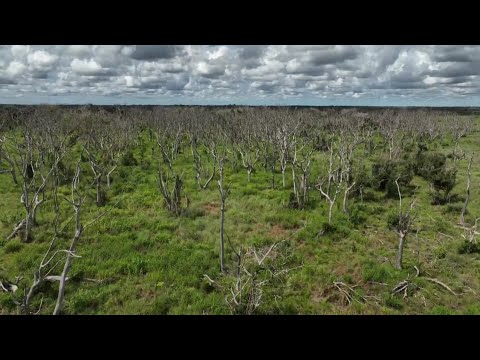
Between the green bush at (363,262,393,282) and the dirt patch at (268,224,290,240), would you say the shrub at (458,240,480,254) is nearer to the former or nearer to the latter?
the green bush at (363,262,393,282)

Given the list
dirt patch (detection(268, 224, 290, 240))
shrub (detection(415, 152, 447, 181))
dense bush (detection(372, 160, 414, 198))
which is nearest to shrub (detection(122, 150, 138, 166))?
dirt patch (detection(268, 224, 290, 240))

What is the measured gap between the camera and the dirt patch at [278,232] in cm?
1396

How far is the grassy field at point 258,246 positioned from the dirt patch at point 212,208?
0.05 metres

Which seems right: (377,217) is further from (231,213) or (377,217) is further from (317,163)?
(317,163)

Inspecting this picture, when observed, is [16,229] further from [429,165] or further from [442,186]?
[429,165]

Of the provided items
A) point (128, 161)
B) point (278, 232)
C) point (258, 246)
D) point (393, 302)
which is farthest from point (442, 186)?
point (128, 161)

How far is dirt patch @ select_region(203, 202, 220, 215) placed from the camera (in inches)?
672

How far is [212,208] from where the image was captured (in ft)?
58.3

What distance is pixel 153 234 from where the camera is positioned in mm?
14141

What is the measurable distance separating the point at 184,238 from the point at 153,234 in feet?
4.34

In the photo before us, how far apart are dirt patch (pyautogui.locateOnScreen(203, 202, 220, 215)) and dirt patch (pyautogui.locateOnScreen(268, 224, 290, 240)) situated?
10.6 ft

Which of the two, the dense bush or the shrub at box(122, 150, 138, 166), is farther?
the shrub at box(122, 150, 138, 166)

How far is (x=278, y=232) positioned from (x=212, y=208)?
444cm

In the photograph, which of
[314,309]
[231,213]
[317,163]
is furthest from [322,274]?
[317,163]
